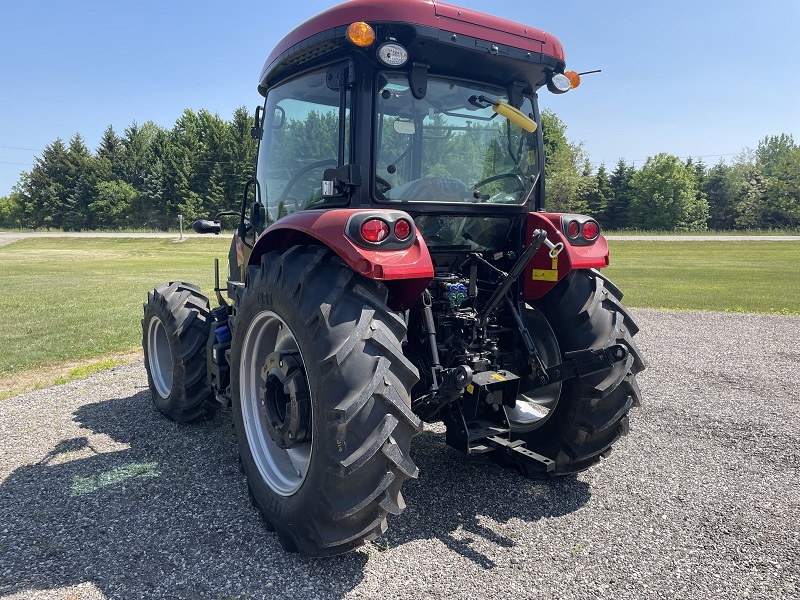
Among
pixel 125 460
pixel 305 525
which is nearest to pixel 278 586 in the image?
pixel 305 525

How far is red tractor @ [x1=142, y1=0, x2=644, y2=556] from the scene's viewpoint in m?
2.42

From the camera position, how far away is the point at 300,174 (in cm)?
349

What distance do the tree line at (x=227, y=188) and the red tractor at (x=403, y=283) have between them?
49338 mm

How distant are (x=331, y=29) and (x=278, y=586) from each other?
8.86 feet

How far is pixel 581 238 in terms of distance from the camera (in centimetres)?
341

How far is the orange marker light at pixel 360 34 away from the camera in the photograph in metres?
2.61

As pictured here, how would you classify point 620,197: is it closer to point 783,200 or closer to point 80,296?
point 783,200

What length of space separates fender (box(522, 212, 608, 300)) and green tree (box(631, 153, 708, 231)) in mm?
57762

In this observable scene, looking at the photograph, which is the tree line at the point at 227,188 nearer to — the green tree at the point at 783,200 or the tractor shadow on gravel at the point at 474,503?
the green tree at the point at 783,200

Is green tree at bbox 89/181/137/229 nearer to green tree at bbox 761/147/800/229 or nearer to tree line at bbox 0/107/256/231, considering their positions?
tree line at bbox 0/107/256/231

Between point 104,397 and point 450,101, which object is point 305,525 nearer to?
point 450,101

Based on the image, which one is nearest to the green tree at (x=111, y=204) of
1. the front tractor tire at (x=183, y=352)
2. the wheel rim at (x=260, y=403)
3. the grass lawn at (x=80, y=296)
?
the grass lawn at (x=80, y=296)

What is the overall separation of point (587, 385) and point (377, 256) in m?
1.55

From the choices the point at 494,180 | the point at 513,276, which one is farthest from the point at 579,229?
the point at 513,276
